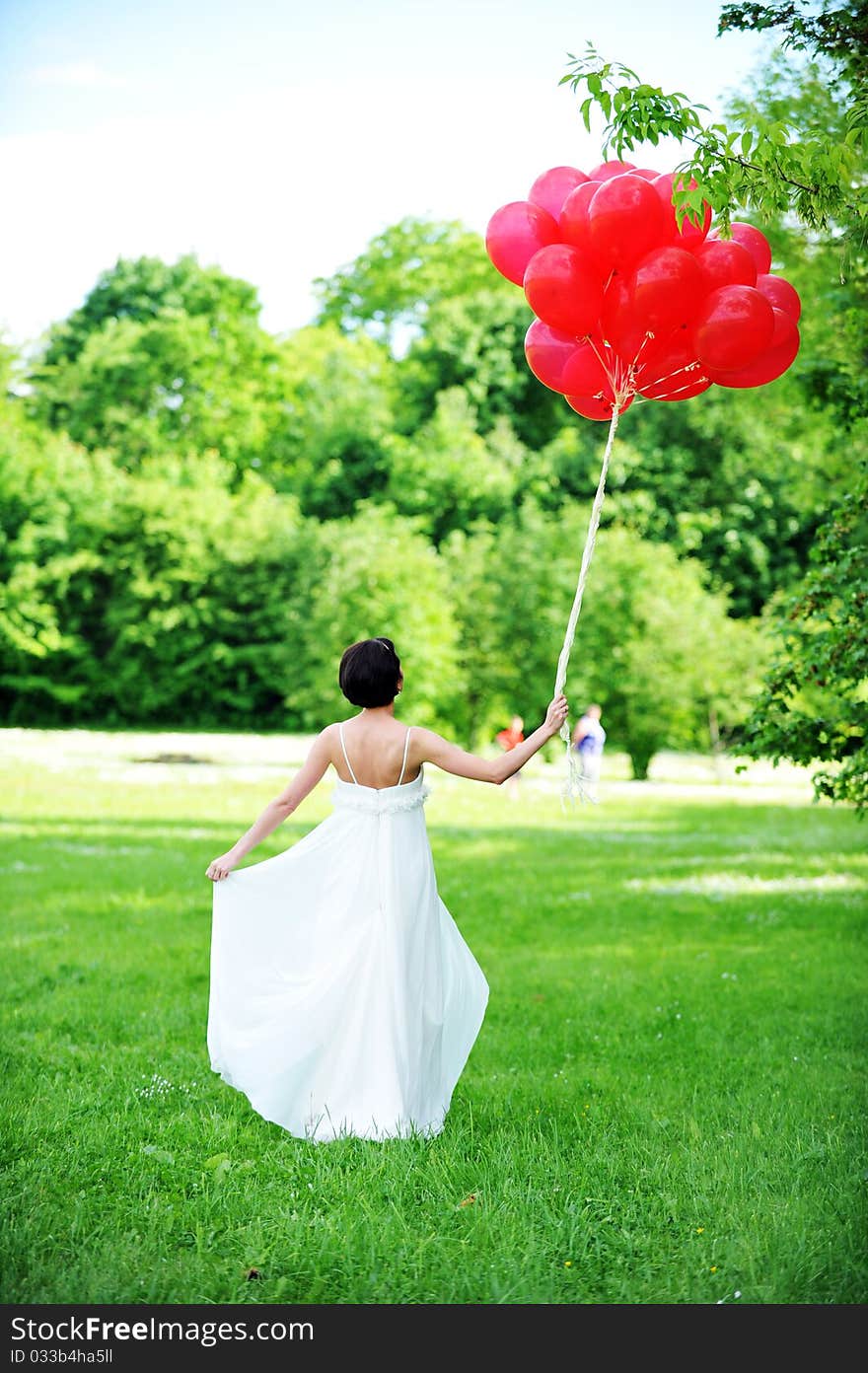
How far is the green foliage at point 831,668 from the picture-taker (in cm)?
815

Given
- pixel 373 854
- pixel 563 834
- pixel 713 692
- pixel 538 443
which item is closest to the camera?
pixel 373 854

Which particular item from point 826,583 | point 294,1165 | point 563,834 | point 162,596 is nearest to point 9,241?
point 162,596

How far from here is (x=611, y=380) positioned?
243 inches

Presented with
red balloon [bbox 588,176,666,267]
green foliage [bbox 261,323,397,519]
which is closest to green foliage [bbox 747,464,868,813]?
red balloon [bbox 588,176,666,267]

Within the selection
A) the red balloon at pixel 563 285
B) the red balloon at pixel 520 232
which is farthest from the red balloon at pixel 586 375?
the red balloon at pixel 520 232

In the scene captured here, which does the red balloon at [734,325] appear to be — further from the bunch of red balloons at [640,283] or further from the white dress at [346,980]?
the white dress at [346,980]

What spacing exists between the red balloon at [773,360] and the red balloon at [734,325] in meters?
0.17

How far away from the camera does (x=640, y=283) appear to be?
560 cm

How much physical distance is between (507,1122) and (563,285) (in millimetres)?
4023

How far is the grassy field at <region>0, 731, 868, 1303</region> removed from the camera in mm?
4273

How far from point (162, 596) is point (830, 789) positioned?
124ft

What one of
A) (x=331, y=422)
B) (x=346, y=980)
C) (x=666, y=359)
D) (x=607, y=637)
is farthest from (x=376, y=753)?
(x=331, y=422)

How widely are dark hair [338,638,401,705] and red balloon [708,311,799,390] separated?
2.17m

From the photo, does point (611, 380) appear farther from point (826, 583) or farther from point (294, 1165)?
point (294, 1165)
